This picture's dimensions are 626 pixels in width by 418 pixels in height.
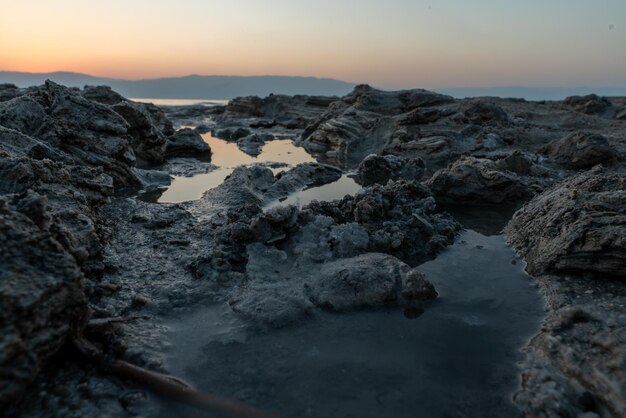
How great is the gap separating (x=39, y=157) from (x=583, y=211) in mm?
9704

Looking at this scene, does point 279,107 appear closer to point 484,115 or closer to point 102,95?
point 102,95

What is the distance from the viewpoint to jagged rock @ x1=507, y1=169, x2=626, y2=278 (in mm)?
5055

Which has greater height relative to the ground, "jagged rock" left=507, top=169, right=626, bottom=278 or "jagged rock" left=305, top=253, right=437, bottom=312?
"jagged rock" left=507, top=169, right=626, bottom=278

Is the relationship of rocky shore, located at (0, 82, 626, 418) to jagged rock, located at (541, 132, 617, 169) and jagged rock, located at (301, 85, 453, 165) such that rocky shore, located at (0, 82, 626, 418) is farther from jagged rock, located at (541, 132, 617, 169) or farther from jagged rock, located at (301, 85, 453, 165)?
jagged rock, located at (301, 85, 453, 165)

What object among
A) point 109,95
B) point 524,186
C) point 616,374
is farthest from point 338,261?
point 109,95

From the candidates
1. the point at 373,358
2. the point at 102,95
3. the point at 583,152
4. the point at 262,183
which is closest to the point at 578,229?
the point at 373,358

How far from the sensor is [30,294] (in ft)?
10.1

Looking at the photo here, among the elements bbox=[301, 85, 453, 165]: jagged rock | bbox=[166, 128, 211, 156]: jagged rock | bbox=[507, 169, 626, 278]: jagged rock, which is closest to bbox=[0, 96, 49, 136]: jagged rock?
bbox=[166, 128, 211, 156]: jagged rock

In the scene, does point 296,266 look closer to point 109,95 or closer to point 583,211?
point 583,211

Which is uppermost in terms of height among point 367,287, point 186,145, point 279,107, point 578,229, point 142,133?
point 279,107

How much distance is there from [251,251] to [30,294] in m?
3.34

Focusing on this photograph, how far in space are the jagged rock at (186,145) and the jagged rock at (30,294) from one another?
48.4 feet

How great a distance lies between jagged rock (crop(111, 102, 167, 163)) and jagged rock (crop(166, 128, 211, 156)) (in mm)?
2170

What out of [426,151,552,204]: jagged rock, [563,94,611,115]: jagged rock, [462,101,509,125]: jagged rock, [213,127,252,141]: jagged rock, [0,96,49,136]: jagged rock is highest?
[563,94,611,115]: jagged rock
